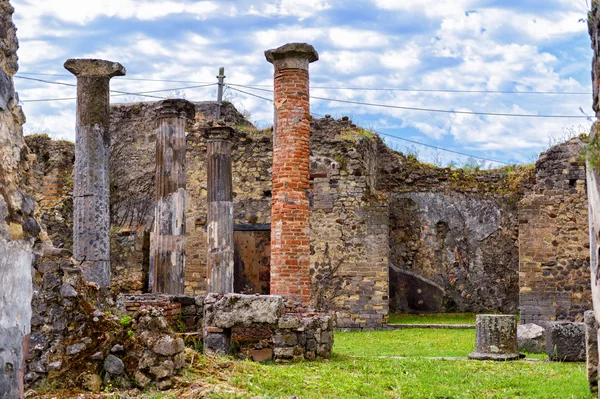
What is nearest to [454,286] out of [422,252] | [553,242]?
[422,252]

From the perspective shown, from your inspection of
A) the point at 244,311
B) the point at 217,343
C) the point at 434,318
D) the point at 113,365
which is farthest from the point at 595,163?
the point at 434,318

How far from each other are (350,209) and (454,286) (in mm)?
3295

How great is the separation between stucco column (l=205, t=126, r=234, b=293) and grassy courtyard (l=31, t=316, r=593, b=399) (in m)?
5.29

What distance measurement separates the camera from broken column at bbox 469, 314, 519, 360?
11047mm

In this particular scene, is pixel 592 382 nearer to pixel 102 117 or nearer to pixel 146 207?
pixel 102 117

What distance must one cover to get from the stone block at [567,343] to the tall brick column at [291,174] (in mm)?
3641

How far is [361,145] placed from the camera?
59.2 ft

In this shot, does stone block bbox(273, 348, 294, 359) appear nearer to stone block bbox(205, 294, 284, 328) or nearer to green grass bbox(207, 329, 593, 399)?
green grass bbox(207, 329, 593, 399)

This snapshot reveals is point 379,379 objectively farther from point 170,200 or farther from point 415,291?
point 415,291

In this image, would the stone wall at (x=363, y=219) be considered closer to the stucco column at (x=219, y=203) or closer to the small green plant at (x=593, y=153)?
the stucco column at (x=219, y=203)

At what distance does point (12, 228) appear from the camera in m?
3.47

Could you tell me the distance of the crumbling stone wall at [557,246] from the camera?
1664 cm

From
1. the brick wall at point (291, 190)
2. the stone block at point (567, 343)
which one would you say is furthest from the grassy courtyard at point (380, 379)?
the brick wall at point (291, 190)

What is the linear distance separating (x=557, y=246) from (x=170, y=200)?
8.02 metres
